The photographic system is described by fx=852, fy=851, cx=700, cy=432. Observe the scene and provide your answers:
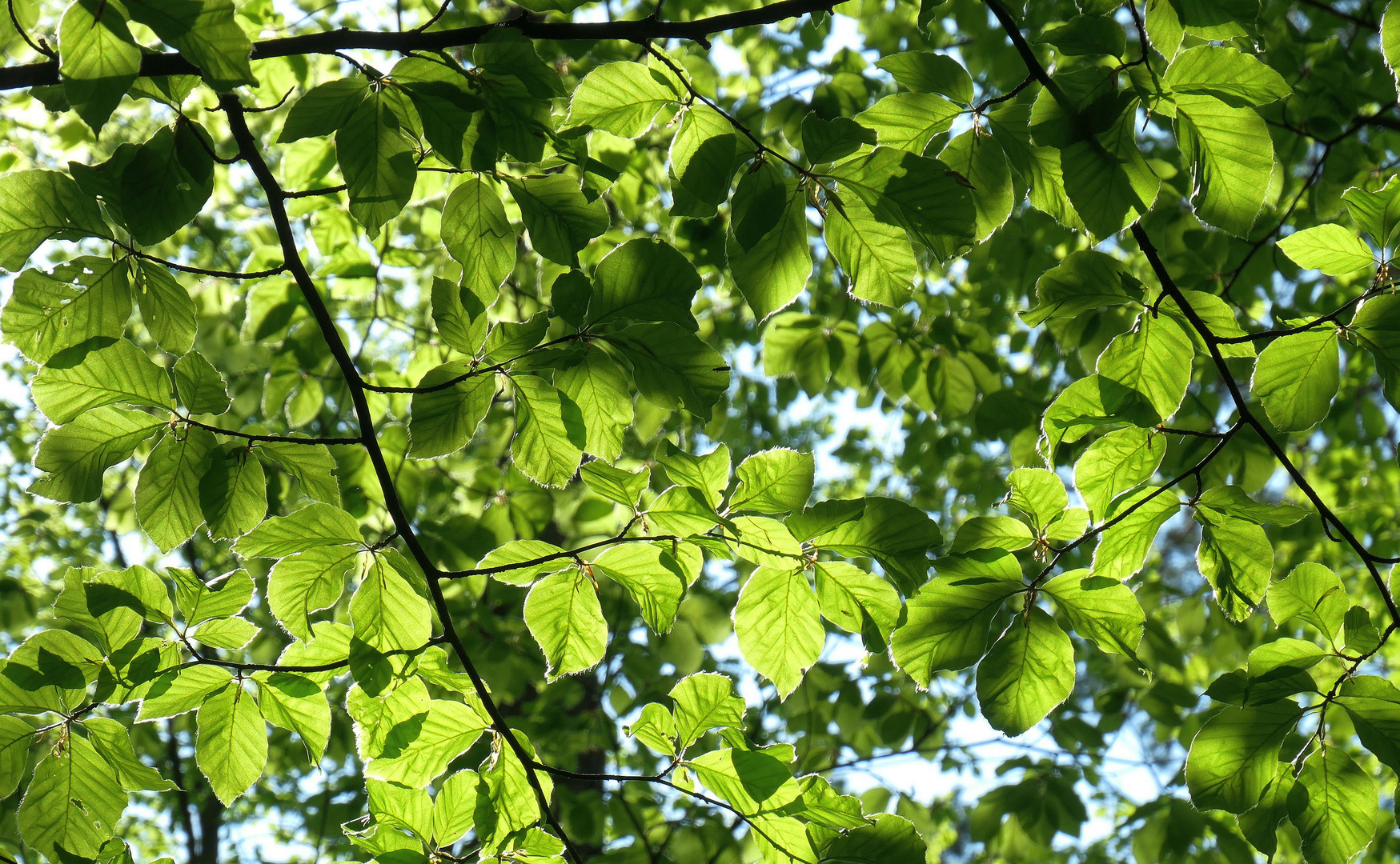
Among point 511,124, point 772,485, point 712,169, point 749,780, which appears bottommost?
point 749,780

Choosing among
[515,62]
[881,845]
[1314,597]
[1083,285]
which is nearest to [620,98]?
[515,62]

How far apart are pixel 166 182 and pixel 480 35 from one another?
423 millimetres

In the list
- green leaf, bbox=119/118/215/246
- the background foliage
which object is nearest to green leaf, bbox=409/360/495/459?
the background foliage

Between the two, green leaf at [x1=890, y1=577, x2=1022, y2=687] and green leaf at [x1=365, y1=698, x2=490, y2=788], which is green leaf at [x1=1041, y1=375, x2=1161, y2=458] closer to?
green leaf at [x1=890, y1=577, x2=1022, y2=687]

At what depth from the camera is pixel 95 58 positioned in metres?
0.79

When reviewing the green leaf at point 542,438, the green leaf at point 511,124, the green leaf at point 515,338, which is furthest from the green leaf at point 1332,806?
the green leaf at point 511,124

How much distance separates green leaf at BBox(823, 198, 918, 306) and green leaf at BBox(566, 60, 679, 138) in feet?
0.92

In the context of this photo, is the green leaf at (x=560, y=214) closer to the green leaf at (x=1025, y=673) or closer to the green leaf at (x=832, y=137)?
the green leaf at (x=832, y=137)

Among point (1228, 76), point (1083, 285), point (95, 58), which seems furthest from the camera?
point (1083, 285)

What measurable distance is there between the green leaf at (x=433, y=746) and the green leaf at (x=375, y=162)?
0.65 meters

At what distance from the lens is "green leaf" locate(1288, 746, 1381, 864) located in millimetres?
1106

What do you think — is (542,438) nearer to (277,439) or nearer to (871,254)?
(277,439)

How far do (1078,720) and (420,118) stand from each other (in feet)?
10.7

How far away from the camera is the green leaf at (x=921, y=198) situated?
40.5 inches
